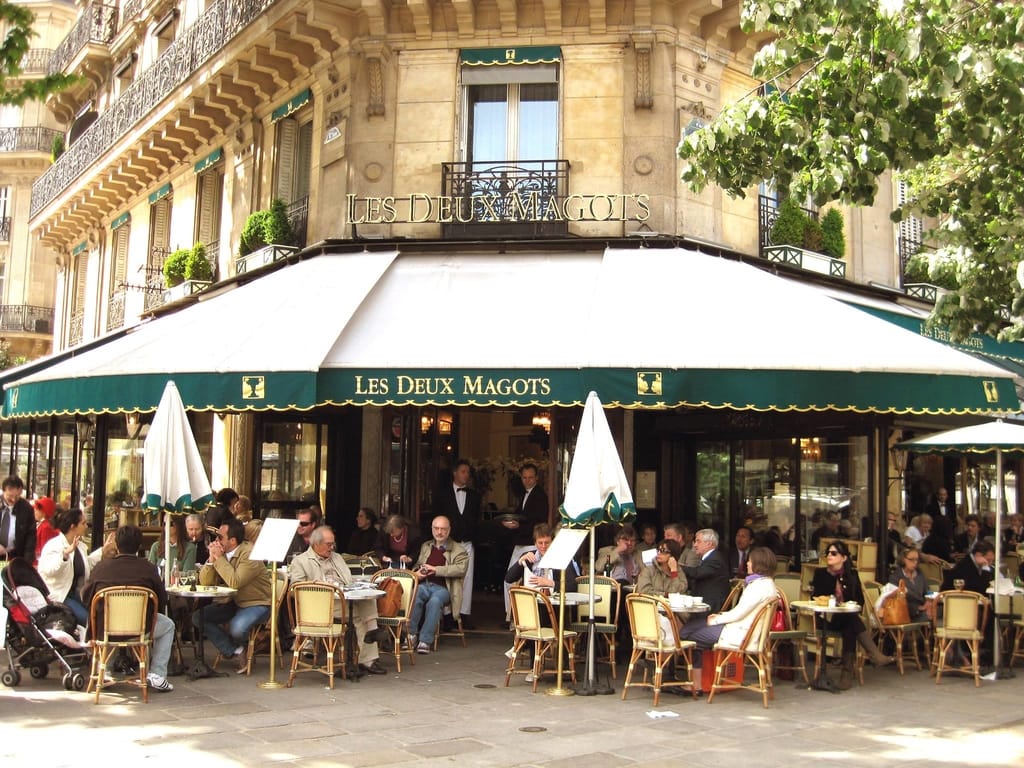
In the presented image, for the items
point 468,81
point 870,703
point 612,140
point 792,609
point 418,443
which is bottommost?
point 870,703

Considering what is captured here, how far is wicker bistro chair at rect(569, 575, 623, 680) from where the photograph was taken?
31.0 ft

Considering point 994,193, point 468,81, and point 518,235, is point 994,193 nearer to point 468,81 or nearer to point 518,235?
point 518,235

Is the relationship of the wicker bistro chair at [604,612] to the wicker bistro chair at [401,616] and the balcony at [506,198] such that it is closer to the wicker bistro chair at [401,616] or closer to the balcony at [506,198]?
the wicker bistro chair at [401,616]

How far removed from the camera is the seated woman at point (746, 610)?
847 centimetres

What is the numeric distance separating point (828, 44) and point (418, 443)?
24.8ft

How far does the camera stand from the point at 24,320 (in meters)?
31.0

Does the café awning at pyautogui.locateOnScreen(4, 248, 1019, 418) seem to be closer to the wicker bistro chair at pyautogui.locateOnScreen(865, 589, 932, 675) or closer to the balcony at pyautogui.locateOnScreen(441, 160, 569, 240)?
the balcony at pyautogui.locateOnScreen(441, 160, 569, 240)

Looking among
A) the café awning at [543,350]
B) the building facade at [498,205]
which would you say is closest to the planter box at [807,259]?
the building facade at [498,205]

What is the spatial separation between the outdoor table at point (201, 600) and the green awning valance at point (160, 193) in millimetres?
10778

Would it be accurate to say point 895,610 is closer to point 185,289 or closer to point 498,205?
point 498,205

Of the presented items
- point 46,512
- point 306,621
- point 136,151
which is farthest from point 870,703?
point 136,151

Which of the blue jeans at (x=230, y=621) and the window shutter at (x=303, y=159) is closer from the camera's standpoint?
the blue jeans at (x=230, y=621)

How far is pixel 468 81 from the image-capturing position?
13.3 metres

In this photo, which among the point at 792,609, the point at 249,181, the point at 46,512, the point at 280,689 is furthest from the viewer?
the point at 249,181
